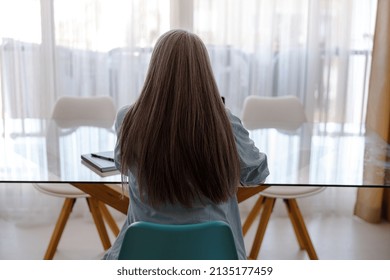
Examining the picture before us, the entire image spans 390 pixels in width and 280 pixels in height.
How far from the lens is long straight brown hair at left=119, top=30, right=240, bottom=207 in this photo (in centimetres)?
140

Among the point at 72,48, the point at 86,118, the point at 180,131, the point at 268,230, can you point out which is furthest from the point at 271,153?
the point at 72,48

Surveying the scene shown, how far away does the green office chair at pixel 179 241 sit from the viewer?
1202mm

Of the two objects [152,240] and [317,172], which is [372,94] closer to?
[317,172]

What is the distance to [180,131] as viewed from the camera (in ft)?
4.58

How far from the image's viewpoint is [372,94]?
3344 mm

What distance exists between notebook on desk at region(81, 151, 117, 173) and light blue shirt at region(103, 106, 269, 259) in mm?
230

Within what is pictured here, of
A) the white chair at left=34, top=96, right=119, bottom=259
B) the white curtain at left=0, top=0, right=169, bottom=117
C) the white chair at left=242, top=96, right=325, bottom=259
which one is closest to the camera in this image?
the white chair at left=242, top=96, right=325, bottom=259

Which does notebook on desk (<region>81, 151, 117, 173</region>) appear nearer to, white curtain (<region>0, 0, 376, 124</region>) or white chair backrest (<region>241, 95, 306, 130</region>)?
white chair backrest (<region>241, 95, 306, 130</region>)

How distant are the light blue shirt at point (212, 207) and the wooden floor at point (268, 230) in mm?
1241

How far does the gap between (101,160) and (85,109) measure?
44.9 inches

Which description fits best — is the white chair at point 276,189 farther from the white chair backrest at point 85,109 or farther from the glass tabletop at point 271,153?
the white chair backrest at point 85,109

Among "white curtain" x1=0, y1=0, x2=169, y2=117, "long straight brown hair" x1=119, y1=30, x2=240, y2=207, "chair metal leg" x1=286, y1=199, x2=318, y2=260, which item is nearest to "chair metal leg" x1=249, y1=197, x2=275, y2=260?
"chair metal leg" x1=286, y1=199, x2=318, y2=260
